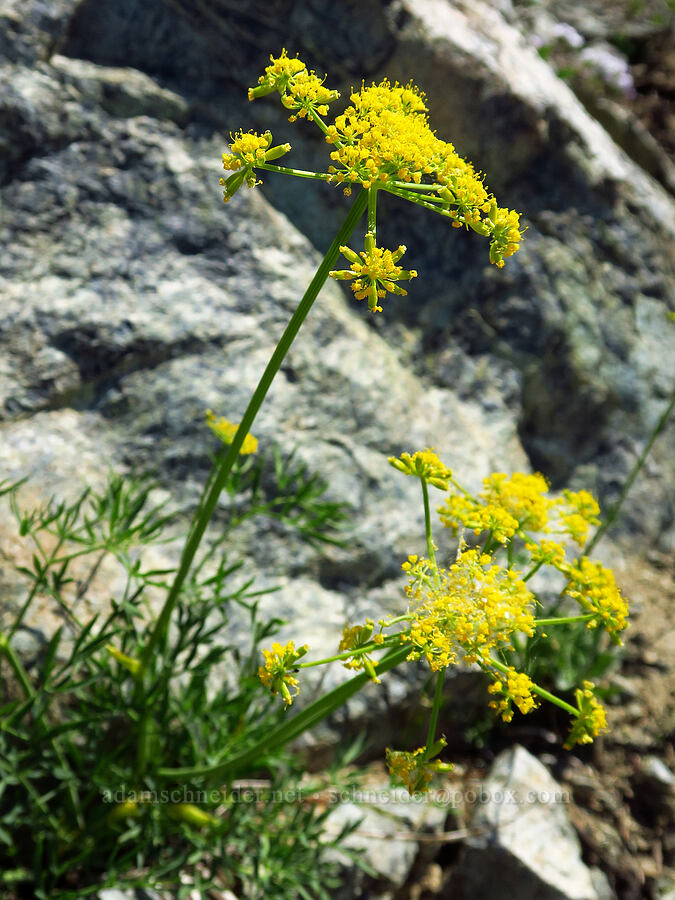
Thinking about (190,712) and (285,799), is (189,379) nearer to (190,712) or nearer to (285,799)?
(190,712)

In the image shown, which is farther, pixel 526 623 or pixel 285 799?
pixel 285 799

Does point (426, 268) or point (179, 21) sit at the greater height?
point (179, 21)

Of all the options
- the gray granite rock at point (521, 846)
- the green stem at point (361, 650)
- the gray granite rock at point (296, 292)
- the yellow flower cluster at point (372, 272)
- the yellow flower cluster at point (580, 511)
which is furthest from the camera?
the gray granite rock at point (296, 292)

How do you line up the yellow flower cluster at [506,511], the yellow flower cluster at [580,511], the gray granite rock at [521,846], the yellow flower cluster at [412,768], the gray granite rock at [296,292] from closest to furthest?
the yellow flower cluster at [412,768] < the yellow flower cluster at [506,511] < the yellow flower cluster at [580,511] < the gray granite rock at [521,846] < the gray granite rock at [296,292]

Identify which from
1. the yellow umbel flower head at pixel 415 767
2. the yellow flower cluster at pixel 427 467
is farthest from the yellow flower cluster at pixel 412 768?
the yellow flower cluster at pixel 427 467

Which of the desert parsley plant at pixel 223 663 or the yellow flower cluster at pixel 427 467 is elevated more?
the yellow flower cluster at pixel 427 467

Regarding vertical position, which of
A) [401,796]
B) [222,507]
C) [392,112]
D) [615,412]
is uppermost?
[392,112]

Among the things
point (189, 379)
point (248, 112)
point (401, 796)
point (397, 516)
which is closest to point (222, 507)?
point (189, 379)

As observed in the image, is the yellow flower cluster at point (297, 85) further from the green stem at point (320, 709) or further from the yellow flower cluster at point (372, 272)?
the green stem at point (320, 709)

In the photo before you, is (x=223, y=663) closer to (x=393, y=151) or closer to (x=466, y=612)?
(x=466, y=612)
